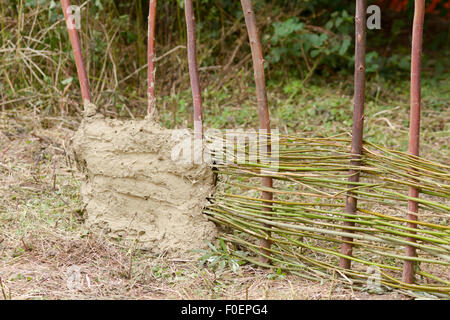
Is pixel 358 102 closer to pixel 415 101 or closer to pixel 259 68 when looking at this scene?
pixel 415 101

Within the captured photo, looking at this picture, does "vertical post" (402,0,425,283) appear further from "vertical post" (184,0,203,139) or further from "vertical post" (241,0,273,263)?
"vertical post" (184,0,203,139)

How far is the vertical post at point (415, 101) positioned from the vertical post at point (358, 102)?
7.9 inches

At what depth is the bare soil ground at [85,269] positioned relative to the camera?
235 cm

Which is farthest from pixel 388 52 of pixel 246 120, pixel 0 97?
pixel 0 97

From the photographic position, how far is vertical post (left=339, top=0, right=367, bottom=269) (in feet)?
7.27

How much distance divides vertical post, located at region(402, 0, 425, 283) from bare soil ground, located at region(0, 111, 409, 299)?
0.16m

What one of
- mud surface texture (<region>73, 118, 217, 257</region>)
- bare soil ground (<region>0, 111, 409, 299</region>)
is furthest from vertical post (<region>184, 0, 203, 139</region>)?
bare soil ground (<region>0, 111, 409, 299</region>)

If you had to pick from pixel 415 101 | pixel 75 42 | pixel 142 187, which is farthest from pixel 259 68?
pixel 75 42

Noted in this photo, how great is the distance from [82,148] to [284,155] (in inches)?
46.2

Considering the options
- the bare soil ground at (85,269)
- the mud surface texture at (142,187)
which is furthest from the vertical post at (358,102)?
the mud surface texture at (142,187)

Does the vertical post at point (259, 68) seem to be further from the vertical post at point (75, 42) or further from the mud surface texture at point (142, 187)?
the vertical post at point (75, 42)

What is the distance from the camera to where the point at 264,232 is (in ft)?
8.33
